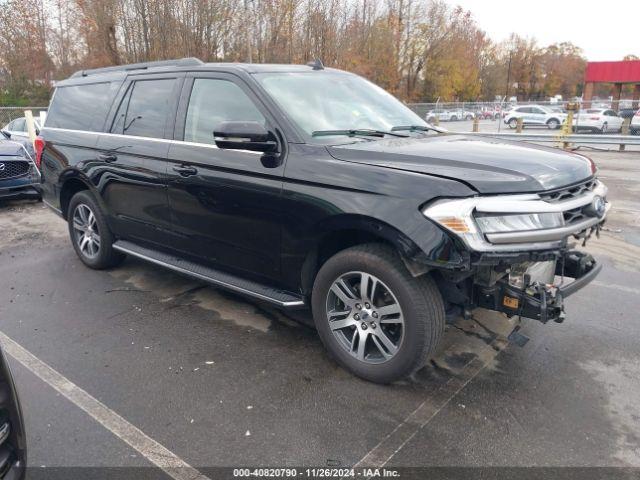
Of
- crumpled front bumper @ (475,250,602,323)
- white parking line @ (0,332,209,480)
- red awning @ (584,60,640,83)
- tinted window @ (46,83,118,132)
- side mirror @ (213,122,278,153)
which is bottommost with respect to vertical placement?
white parking line @ (0,332,209,480)

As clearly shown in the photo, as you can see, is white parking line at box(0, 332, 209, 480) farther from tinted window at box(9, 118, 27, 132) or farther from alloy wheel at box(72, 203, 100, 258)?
tinted window at box(9, 118, 27, 132)

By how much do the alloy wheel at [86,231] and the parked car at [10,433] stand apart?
11.5 ft

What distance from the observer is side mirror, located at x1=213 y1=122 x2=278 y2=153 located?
3.29 meters

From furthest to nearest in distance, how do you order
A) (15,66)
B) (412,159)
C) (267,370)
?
1. (15,66)
2. (267,370)
3. (412,159)

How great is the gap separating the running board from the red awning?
163 ft

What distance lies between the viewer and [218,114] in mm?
3877

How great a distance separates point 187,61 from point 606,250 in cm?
505

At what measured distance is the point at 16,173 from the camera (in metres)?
8.62

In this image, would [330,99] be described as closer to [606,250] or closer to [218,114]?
[218,114]

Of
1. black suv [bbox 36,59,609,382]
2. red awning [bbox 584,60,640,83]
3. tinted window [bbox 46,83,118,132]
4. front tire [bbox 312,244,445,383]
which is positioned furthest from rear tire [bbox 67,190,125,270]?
red awning [bbox 584,60,640,83]

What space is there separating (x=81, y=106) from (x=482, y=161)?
13.8 ft

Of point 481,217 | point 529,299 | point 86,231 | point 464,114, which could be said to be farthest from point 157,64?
point 464,114

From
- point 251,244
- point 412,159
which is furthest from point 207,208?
point 412,159

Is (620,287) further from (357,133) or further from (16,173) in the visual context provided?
(16,173)
